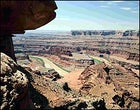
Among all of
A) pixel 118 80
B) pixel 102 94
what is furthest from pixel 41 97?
pixel 118 80

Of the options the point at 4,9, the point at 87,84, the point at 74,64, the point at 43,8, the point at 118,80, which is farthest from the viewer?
the point at 74,64

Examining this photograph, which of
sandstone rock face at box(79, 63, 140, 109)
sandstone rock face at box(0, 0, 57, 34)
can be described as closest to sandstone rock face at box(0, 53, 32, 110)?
sandstone rock face at box(0, 0, 57, 34)

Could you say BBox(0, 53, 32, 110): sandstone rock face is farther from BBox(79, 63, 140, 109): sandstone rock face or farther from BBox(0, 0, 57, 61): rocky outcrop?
BBox(79, 63, 140, 109): sandstone rock face

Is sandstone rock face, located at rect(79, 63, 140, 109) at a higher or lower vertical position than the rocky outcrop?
lower

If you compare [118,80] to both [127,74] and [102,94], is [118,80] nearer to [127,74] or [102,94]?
[127,74]

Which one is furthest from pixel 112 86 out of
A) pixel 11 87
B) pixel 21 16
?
pixel 11 87

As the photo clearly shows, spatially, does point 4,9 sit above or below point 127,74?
above

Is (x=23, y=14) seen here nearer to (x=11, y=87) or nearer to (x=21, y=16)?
(x=21, y=16)
